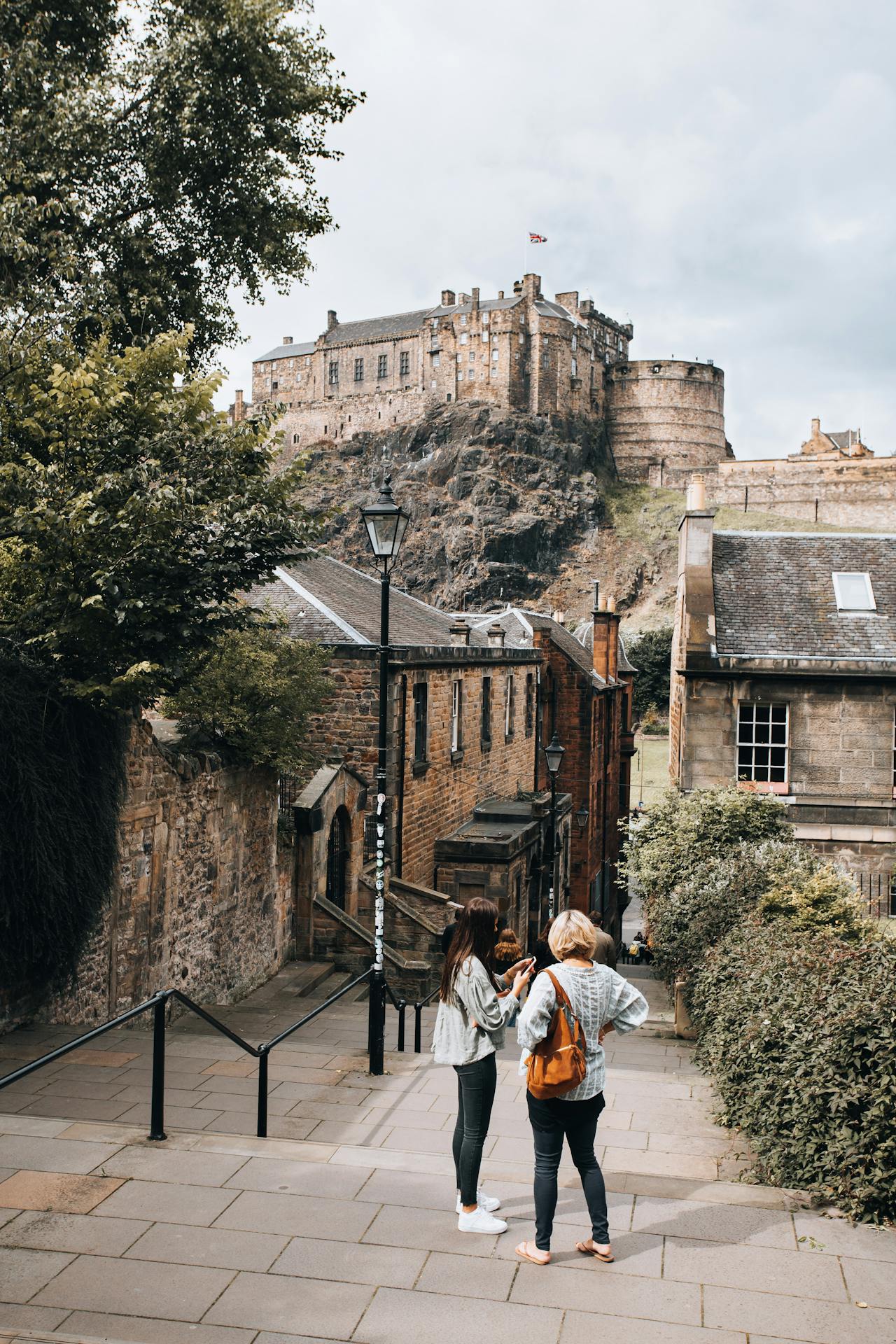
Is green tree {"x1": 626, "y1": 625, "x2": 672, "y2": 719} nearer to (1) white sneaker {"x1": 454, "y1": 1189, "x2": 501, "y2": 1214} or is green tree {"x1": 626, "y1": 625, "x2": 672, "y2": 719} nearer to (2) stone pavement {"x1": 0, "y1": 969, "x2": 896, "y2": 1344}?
(2) stone pavement {"x1": 0, "y1": 969, "x2": 896, "y2": 1344}

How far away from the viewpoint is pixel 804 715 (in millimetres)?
20062

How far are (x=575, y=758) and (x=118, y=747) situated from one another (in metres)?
23.2

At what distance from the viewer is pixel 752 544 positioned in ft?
73.8

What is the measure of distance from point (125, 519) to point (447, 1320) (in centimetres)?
738

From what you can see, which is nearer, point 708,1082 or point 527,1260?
point 527,1260

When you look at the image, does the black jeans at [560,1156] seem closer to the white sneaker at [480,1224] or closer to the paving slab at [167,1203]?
the white sneaker at [480,1224]

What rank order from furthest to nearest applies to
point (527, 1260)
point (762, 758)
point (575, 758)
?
point (575, 758)
point (762, 758)
point (527, 1260)

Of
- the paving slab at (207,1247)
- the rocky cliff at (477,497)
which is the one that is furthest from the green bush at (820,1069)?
the rocky cliff at (477,497)

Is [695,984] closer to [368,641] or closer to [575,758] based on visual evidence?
[368,641]

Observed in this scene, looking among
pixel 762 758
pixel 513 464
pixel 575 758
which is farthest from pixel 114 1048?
pixel 513 464

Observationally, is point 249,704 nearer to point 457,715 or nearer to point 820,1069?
point 457,715

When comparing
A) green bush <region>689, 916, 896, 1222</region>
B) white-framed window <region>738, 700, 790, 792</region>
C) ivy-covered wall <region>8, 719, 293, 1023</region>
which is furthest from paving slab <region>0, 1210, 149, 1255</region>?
white-framed window <region>738, 700, 790, 792</region>

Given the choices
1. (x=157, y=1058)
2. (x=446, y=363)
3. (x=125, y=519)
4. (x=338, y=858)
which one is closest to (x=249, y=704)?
(x=125, y=519)

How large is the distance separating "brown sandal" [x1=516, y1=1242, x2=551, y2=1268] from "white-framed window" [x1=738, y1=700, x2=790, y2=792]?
53.0 feet
